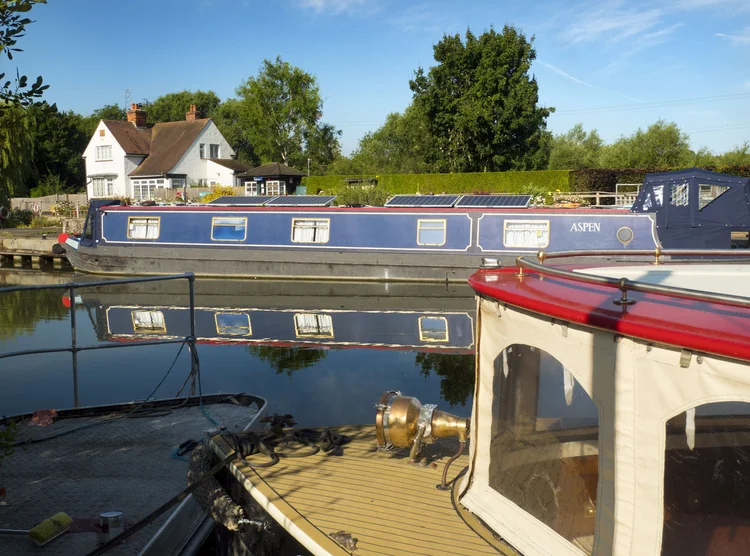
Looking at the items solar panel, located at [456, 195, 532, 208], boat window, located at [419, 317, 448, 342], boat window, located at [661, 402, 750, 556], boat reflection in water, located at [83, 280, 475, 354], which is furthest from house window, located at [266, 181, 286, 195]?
boat window, located at [661, 402, 750, 556]

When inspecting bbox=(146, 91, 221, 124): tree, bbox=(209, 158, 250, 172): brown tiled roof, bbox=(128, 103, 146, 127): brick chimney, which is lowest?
bbox=(209, 158, 250, 172): brown tiled roof

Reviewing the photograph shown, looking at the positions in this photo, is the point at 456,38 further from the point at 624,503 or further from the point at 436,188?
the point at 624,503

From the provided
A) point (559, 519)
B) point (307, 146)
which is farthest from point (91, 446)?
point (307, 146)

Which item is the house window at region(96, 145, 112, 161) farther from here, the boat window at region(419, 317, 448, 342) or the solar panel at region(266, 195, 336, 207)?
the boat window at region(419, 317, 448, 342)

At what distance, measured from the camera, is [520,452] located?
3699mm

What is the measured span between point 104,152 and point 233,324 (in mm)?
39547

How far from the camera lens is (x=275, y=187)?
39562 mm

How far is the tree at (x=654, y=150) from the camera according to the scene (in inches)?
2127

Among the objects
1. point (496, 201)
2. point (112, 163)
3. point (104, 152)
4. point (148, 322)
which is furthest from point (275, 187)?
point (148, 322)

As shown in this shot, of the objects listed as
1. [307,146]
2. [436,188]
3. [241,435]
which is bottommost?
[241,435]

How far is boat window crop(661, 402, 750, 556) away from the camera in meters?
3.01

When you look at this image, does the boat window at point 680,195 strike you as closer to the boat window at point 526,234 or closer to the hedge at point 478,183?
the boat window at point 526,234

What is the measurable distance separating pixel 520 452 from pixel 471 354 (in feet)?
29.0

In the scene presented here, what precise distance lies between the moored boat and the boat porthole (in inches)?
530
